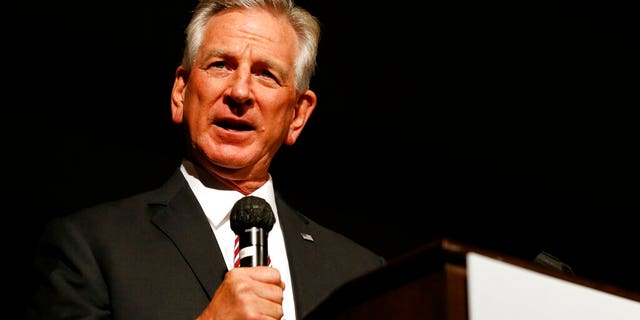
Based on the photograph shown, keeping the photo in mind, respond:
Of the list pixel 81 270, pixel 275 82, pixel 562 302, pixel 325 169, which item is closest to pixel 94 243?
pixel 81 270

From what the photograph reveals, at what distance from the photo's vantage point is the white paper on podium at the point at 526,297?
40.1 inches

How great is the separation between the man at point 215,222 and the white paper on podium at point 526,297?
1.46ft

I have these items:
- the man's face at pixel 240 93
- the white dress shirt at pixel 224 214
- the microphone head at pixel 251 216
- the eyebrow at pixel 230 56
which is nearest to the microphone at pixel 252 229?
the microphone head at pixel 251 216

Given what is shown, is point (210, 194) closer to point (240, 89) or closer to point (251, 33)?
point (240, 89)

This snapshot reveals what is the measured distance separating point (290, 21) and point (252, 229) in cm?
88

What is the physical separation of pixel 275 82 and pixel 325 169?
3.83 ft

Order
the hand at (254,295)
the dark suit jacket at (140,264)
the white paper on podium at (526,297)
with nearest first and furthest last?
the white paper on podium at (526,297), the hand at (254,295), the dark suit jacket at (140,264)

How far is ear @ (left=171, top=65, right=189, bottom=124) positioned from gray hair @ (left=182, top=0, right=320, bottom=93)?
2 centimetres

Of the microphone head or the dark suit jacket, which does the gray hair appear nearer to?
the dark suit jacket

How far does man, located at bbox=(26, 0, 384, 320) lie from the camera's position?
5.44 feet

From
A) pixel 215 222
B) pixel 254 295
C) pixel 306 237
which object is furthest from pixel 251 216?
pixel 306 237

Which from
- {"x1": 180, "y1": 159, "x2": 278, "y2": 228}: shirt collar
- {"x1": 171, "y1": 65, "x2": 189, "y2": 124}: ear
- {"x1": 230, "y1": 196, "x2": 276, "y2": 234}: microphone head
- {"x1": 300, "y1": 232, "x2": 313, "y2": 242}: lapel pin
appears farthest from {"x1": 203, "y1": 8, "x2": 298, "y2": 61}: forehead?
{"x1": 230, "y1": 196, "x2": 276, "y2": 234}: microphone head

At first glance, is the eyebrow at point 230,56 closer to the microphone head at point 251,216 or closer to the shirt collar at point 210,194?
the shirt collar at point 210,194

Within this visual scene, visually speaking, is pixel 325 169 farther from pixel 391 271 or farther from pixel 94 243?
pixel 391 271
